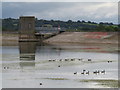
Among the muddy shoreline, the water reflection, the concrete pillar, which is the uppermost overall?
the concrete pillar

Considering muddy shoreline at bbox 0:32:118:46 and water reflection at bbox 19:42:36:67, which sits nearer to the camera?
water reflection at bbox 19:42:36:67

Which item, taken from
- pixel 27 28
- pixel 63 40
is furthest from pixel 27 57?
pixel 27 28

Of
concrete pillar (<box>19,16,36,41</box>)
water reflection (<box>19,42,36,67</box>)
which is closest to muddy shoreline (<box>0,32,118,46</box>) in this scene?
concrete pillar (<box>19,16,36,41</box>)

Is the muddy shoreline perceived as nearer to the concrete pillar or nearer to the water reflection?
the concrete pillar

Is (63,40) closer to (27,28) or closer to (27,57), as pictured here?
(27,28)

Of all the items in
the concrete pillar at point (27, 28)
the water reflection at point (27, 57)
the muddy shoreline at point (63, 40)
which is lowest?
the water reflection at point (27, 57)

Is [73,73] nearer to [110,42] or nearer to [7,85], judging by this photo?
[7,85]

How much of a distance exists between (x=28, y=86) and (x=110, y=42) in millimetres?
76273

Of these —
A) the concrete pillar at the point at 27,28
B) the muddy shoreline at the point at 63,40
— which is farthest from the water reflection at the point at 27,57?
the concrete pillar at the point at 27,28

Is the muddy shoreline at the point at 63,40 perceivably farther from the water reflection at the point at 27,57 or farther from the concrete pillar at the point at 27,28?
the water reflection at the point at 27,57

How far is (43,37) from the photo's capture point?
123438 millimetres

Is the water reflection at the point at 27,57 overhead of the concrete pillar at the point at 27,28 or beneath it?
beneath

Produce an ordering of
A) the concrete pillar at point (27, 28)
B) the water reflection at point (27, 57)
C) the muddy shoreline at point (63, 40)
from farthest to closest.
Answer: the concrete pillar at point (27, 28)
the muddy shoreline at point (63, 40)
the water reflection at point (27, 57)

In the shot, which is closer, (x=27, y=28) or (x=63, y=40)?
(x=63, y=40)
